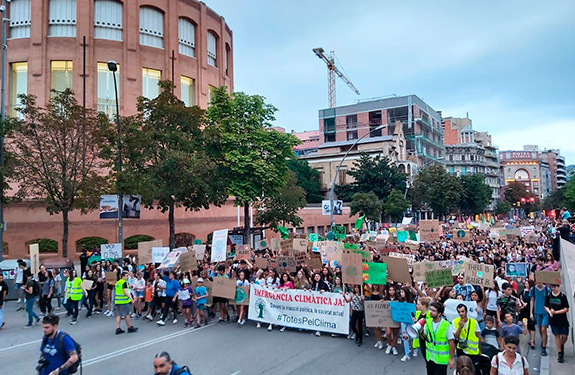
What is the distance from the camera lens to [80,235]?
3045 cm

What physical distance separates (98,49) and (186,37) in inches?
321

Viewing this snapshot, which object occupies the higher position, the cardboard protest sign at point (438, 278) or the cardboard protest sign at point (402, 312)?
the cardboard protest sign at point (438, 278)

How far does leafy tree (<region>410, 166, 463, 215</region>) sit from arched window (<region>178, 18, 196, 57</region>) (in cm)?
3833

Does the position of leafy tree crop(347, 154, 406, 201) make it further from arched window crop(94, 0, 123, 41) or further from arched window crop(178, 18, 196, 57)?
arched window crop(94, 0, 123, 41)

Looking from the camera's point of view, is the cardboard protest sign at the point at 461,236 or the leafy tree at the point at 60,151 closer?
the leafy tree at the point at 60,151

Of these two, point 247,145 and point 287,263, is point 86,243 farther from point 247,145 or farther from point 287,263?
point 287,263

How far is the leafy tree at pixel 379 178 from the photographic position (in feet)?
194

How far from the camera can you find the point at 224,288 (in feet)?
42.9

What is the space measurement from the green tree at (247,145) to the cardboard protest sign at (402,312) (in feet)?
60.8

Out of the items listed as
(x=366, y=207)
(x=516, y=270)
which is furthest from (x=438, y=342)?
(x=366, y=207)

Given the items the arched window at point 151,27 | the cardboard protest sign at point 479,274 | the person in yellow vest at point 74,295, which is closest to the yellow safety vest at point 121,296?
the person in yellow vest at point 74,295

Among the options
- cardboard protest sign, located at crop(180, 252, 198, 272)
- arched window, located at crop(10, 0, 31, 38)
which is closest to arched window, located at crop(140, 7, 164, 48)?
arched window, located at crop(10, 0, 31, 38)

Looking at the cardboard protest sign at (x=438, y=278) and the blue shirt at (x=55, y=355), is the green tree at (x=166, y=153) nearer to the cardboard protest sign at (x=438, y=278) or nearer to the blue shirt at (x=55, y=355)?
the cardboard protest sign at (x=438, y=278)

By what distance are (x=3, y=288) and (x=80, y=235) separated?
62.3 ft
